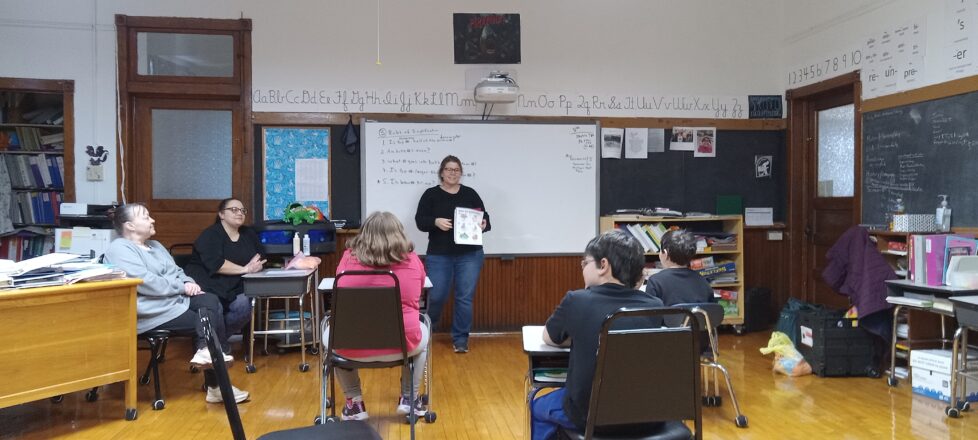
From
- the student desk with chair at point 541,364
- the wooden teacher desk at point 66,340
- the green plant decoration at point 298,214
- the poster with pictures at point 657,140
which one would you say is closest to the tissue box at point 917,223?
the poster with pictures at point 657,140

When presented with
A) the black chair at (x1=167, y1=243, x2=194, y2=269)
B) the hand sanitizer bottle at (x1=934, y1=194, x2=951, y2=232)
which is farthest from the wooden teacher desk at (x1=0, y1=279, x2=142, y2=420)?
the hand sanitizer bottle at (x1=934, y1=194, x2=951, y2=232)

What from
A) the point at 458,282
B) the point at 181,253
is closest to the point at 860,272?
the point at 458,282

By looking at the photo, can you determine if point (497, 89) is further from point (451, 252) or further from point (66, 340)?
point (66, 340)

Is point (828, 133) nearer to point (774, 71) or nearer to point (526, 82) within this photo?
point (774, 71)

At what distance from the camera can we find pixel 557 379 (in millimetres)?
2551

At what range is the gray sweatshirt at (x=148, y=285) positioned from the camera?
384 cm

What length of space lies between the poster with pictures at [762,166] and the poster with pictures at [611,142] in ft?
4.32

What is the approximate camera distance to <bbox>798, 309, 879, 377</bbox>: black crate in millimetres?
4562

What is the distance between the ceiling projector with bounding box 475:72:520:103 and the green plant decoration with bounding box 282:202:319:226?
1665 mm

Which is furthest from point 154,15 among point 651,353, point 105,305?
point 651,353

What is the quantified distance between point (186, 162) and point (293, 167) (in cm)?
93

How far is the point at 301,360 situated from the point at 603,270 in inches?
134

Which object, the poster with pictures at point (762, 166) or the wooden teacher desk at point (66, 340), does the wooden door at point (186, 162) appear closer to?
the wooden teacher desk at point (66, 340)

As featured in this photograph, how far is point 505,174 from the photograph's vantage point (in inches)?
238
